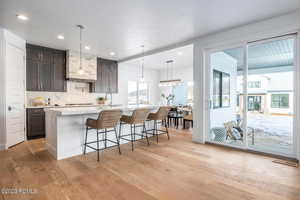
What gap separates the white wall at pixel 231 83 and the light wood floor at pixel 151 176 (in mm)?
963

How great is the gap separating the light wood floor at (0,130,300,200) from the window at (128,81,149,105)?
4643 millimetres

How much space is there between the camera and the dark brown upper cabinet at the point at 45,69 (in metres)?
4.48

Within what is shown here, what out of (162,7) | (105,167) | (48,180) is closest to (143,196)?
(105,167)

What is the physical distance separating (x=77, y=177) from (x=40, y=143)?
2.46 m

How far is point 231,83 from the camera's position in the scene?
163 inches

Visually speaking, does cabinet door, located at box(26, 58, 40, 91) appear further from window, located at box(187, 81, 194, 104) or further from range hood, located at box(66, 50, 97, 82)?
window, located at box(187, 81, 194, 104)

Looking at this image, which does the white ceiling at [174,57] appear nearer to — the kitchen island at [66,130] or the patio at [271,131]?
the patio at [271,131]

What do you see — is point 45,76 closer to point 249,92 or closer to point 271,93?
point 249,92

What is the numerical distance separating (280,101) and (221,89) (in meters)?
1.46

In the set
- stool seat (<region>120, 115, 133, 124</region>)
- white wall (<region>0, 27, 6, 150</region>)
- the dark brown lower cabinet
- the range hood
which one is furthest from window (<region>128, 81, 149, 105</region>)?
white wall (<region>0, 27, 6, 150</region>)

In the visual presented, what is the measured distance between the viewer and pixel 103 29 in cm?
360

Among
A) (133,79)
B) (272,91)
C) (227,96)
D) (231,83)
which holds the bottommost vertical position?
(227,96)

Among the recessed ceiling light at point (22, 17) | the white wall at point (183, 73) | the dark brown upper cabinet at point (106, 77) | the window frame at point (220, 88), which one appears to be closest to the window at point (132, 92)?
the dark brown upper cabinet at point (106, 77)

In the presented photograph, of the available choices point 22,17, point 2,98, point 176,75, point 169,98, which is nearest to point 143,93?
point 169,98
